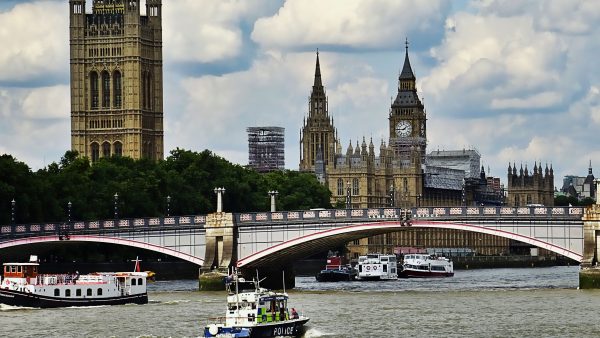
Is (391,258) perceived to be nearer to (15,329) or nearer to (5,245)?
(5,245)

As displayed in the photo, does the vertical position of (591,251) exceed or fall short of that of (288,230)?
it falls short

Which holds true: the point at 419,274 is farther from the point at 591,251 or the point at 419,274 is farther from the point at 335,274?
the point at 591,251

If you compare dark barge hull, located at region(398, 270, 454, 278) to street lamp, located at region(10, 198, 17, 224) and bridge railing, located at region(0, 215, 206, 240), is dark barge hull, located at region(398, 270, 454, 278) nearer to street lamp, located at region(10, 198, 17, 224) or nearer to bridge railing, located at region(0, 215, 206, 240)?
street lamp, located at region(10, 198, 17, 224)

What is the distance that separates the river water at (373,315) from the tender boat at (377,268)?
3230cm

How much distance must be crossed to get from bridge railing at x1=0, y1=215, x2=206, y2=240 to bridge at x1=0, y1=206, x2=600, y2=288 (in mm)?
58

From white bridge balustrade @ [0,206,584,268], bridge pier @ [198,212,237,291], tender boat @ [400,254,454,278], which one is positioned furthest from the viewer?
tender boat @ [400,254,454,278]

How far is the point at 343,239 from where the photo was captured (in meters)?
112

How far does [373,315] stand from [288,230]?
73.0 ft

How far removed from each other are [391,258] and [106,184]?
2233cm

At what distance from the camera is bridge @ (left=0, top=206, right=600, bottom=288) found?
103 metres

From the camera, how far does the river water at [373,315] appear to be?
260 ft

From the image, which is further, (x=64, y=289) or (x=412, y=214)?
(x=412, y=214)

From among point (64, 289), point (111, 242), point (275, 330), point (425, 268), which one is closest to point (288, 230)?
point (111, 242)

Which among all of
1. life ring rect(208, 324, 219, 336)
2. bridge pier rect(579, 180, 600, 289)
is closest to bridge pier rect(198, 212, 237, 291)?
bridge pier rect(579, 180, 600, 289)
